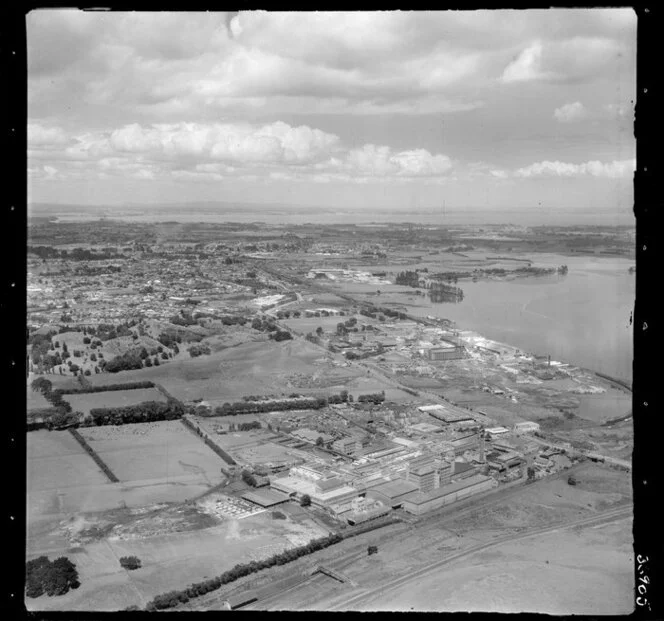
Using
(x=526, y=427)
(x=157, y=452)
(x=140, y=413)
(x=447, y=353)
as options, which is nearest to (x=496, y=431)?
(x=526, y=427)

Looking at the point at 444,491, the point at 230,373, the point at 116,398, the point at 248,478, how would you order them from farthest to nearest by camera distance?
the point at 230,373 < the point at 116,398 < the point at 248,478 < the point at 444,491

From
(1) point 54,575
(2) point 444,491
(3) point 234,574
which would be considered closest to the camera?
(1) point 54,575

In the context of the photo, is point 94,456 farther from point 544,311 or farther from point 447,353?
point 544,311

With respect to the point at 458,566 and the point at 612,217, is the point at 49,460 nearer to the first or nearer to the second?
the point at 458,566

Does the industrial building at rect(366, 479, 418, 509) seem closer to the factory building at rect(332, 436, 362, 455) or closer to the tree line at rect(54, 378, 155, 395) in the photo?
the factory building at rect(332, 436, 362, 455)

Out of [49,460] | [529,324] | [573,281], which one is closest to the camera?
[49,460]
